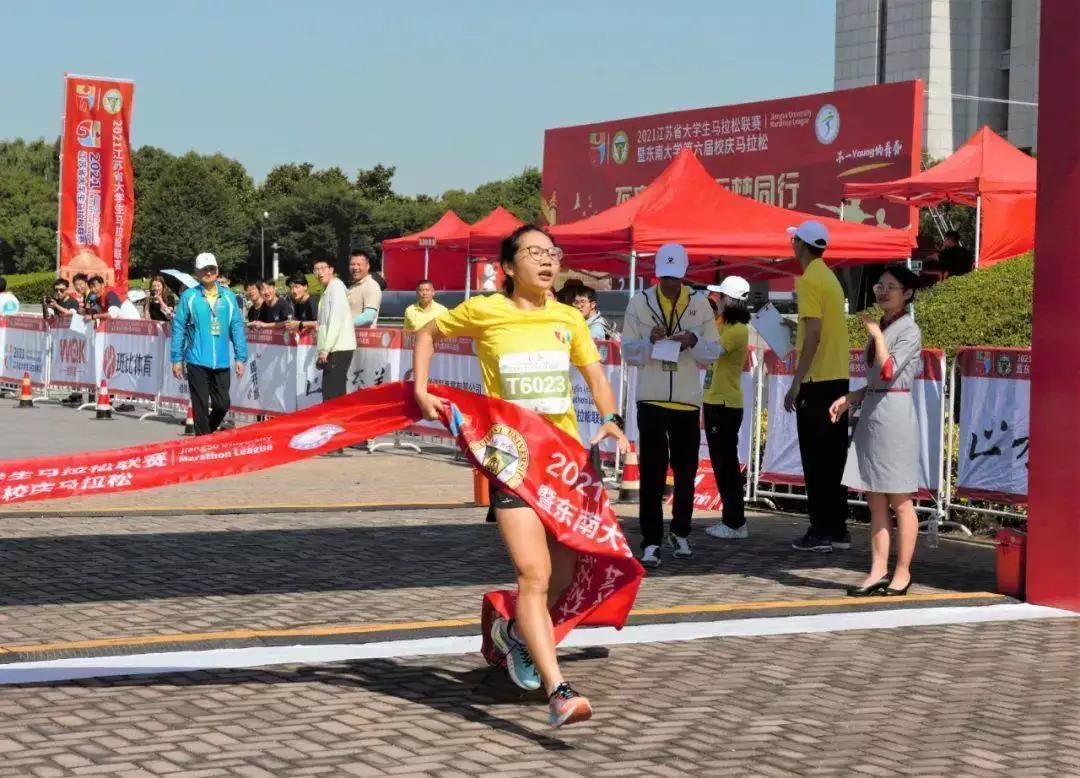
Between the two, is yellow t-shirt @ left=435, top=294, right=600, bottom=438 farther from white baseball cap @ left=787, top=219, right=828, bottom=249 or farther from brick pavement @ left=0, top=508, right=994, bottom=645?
white baseball cap @ left=787, top=219, right=828, bottom=249

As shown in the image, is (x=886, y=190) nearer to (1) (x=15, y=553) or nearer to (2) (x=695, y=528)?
(2) (x=695, y=528)

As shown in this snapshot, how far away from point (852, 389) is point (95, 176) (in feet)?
61.2

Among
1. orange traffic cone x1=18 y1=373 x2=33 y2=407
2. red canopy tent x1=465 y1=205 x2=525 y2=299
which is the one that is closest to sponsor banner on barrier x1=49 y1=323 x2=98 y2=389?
orange traffic cone x1=18 y1=373 x2=33 y2=407

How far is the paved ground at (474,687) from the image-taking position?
18.1ft

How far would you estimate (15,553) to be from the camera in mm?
9805

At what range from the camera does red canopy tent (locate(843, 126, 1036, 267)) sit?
25.8 m

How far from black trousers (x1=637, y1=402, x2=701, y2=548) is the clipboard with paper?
138 cm

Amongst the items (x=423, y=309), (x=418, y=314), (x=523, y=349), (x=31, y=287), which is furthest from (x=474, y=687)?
(x=31, y=287)

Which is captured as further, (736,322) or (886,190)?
(886,190)

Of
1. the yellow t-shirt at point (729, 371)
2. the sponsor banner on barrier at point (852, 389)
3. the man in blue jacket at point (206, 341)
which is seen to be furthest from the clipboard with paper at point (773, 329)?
the man in blue jacket at point (206, 341)

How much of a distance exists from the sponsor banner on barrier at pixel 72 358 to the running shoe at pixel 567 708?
18178 millimetres

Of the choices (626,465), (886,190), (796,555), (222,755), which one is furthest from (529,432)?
(886,190)

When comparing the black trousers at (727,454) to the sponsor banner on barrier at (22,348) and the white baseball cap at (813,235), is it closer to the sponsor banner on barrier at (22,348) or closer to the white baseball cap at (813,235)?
the white baseball cap at (813,235)

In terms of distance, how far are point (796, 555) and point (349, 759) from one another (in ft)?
18.5
